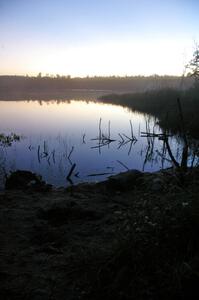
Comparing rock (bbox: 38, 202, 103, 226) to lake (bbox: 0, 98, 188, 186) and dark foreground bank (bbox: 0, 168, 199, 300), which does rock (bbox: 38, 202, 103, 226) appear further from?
lake (bbox: 0, 98, 188, 186)

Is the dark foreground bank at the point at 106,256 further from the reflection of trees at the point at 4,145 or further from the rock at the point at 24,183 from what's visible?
the reflection of trees at the point at 4,145

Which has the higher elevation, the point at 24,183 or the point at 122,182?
the point at 122,182

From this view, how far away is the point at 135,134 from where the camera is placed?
79.7ft

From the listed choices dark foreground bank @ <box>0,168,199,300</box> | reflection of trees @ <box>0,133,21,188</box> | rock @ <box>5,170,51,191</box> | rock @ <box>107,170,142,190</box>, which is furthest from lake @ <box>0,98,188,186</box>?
dark foreground bank @ <box>0,168,199,300</box>

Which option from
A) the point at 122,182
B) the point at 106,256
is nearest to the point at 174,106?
the point at 122,182

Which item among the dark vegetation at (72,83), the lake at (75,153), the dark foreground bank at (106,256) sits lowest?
the lake at (75,153)

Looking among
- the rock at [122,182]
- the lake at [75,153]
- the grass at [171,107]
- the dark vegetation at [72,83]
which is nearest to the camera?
the rock at [122,182]

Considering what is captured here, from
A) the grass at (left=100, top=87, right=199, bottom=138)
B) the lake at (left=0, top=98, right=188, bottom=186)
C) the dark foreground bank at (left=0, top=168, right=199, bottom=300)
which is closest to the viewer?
the dark foreground bank at (left=0, top=168, right=199, bottom=300)

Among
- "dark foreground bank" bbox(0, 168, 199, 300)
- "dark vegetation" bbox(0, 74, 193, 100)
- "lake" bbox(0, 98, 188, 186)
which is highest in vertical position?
"dark vegetation" bbox(0, 74, 193, 100)

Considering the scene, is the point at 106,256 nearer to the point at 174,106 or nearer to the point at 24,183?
the point at 24,183

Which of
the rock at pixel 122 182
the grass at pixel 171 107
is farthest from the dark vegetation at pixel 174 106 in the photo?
the rock at pixel 122 182

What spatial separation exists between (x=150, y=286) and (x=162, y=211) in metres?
1.22

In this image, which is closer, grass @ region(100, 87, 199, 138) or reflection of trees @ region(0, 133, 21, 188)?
reflection of trees @ region(0, 133, 21, 188)

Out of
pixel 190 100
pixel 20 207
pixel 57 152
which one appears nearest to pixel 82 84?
pixel 190 100
